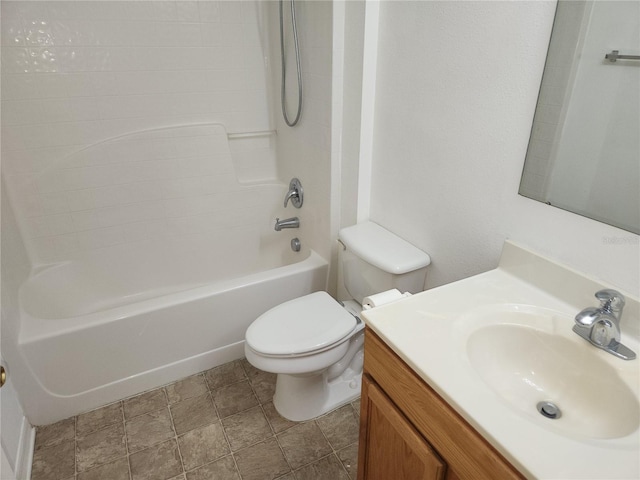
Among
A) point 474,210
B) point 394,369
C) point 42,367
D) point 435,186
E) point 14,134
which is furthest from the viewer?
point 14,134

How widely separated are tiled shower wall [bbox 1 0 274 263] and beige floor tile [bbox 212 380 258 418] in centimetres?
103

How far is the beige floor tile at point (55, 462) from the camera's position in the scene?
4.88ft

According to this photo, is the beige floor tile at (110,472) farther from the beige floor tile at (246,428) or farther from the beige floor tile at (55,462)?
the beige floor tile at (246,428)

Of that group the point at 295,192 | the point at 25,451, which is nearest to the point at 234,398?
the point at 25,451

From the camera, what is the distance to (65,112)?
6.48 ft

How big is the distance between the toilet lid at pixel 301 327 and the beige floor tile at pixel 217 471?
1.52ft

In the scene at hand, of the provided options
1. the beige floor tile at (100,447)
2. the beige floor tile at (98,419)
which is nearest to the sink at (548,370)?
the beige floor tile at (100,447)

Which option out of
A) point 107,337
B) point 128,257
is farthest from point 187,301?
point 128,257

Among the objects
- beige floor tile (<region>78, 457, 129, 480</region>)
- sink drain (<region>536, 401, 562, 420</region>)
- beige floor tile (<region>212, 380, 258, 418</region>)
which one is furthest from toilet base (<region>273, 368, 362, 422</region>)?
sink drain (<region>536, 401, 562, 420</region>)

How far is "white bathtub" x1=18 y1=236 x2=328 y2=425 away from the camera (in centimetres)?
162

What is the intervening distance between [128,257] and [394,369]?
1.83 metres

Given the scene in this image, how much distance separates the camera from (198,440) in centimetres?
161

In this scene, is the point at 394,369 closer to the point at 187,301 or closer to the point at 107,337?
the point at 187,301

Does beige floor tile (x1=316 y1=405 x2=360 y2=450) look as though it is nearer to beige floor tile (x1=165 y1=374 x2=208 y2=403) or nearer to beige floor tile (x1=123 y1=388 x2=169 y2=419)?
beige floor tile (x1=165 y1=374 x2=208 y2=403)
